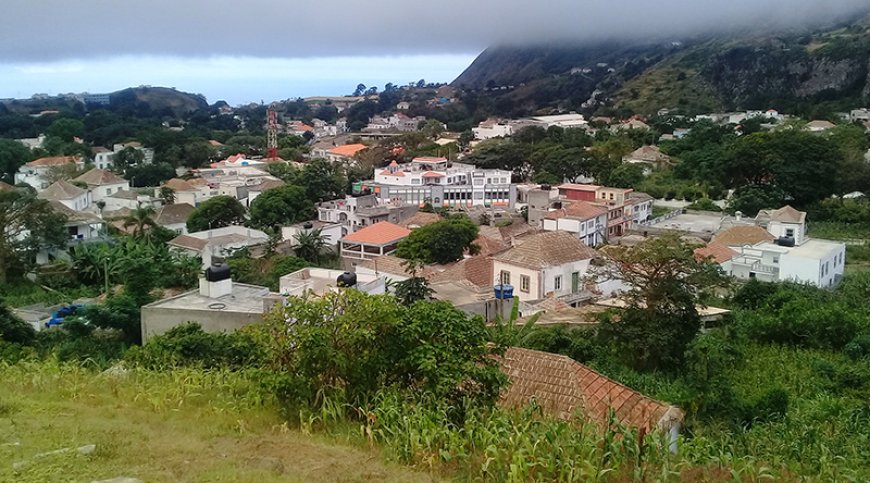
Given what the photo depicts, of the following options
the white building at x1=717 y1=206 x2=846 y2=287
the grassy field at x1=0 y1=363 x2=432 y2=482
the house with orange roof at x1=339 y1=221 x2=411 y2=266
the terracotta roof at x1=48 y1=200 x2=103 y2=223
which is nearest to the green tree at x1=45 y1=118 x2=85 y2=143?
the terracotta roof at x1=48 y1=200 x2=103 y2=223

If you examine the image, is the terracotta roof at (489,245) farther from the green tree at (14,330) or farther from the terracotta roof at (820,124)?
the terracotta roof at (820,124)

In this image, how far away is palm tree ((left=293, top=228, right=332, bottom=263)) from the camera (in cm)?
3055

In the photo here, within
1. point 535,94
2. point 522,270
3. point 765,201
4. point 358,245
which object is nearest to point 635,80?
point 535,94

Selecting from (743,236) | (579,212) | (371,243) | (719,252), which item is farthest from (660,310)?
(579,212)

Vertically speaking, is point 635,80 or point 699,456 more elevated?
point 635,80

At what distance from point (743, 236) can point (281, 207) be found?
20695 millimetres

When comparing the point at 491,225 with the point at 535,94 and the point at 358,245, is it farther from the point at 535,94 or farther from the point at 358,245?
the point at 535,94

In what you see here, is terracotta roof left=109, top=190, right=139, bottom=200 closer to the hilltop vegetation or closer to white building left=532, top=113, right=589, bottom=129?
white building left=532, top=113, right=589, bottom=129

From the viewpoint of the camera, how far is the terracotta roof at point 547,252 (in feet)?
69.5

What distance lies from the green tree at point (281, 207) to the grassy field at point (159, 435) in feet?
93.8

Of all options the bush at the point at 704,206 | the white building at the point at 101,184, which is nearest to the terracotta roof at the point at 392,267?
the bush at the point at 704,206

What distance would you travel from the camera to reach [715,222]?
114 ft

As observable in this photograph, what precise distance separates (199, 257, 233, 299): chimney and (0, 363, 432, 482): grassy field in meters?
9.87

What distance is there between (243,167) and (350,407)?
46.9 m
